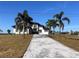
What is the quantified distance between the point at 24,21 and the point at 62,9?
62.6 feet

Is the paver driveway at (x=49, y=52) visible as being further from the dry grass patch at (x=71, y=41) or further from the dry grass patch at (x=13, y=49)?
the dry grass patch at (x=71, y=41)

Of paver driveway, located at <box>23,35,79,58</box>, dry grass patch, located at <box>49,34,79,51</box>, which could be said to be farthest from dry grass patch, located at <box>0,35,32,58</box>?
dry grass patch, located at <box>49,34,79,51</box>

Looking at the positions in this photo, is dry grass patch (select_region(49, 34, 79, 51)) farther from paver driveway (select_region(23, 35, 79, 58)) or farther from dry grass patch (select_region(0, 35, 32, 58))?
dry grass patch (select_region(0, 35, 32, 58))

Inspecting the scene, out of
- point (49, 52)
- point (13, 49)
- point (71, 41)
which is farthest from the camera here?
point (71, 41)

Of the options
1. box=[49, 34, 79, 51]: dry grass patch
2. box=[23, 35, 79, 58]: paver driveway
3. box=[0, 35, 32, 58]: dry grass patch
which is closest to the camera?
box=[23, 35, 79, 58]: paver driveway

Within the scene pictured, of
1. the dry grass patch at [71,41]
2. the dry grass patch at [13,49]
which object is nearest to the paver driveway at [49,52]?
the dry grass patch at [13,49]

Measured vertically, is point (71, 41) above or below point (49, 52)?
below

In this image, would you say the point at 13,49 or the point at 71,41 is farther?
the point at 71,41

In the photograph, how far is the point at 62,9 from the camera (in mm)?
16031

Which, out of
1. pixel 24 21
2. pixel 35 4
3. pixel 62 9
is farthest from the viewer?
pixel 24 21

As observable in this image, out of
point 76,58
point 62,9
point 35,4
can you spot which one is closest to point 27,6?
point 35,4

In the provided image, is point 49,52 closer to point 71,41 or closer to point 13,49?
point 13,49

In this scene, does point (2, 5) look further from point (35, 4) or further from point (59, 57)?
point (59, 57)

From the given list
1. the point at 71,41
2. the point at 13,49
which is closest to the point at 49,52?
the point at 13,49
